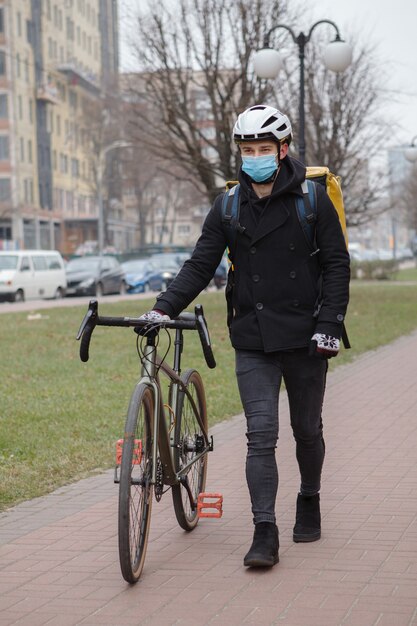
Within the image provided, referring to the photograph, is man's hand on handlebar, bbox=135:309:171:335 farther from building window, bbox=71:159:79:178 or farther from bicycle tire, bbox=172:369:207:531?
building window, bbox=71:159:79:178

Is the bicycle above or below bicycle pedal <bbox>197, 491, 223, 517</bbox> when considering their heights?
above

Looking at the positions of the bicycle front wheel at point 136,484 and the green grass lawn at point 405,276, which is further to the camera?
the green grass lawn at point 405,276

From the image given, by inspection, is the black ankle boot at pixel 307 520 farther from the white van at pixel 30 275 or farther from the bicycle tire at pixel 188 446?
the white van at pixel 30 275

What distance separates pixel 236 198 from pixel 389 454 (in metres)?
3.35

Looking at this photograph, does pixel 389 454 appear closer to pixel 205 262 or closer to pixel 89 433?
pixel 89 433

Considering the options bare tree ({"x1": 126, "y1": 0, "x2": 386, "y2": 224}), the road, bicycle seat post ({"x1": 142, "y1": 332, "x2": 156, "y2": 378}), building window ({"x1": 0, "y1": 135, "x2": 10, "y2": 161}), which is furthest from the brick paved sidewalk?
building window ({"x1": 0, "y1": 135, "x2": 10, "y2": 161})

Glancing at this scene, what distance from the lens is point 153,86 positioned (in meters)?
25.8

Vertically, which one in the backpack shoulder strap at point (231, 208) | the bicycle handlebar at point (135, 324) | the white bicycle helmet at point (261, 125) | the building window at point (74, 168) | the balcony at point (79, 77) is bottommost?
the bicycle handlebar at point (135, 324)

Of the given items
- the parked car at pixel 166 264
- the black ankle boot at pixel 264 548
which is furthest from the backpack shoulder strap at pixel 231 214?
the parked car at pixel 166 264

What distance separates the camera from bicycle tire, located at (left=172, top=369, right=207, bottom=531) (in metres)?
5.79

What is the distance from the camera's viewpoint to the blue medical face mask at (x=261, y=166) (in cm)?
533

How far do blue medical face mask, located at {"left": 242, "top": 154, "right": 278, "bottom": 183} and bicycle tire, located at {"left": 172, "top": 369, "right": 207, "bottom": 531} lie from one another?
112 cm

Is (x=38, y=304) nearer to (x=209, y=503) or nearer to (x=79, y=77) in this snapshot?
(x=209, y=503)

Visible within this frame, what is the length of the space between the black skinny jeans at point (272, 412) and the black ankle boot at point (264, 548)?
0.13 feet
